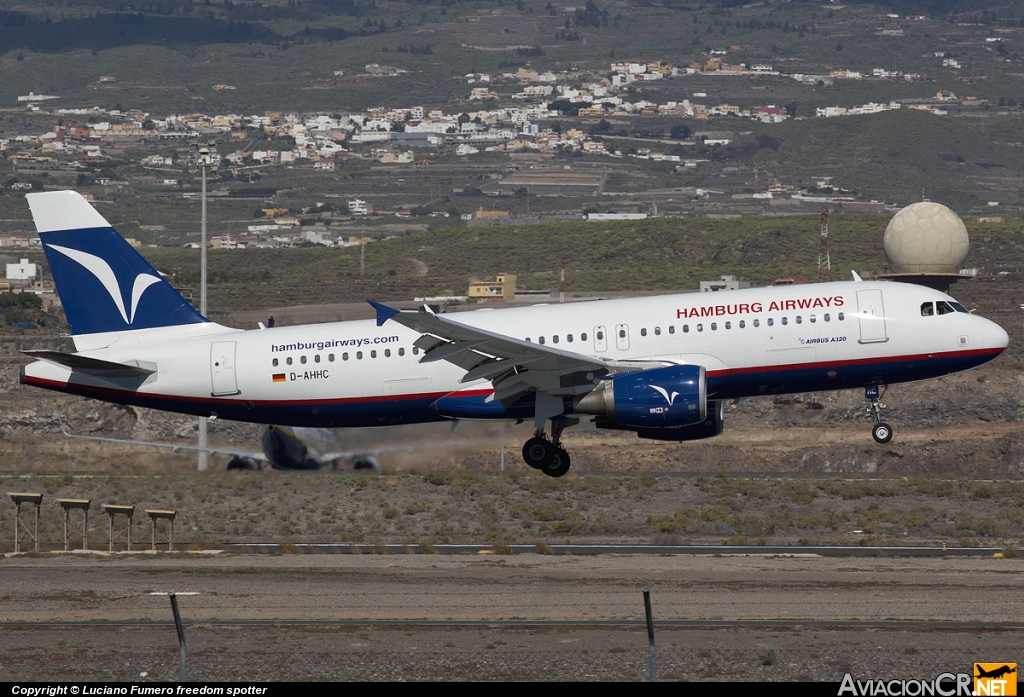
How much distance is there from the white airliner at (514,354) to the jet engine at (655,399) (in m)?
0.04

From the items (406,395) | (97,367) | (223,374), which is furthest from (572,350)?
(97,367)

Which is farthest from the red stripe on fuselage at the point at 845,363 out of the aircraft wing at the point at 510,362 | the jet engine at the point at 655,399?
the aircraft wing at the point at 510,362

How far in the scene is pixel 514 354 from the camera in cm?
3747

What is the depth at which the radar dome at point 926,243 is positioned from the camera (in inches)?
3110

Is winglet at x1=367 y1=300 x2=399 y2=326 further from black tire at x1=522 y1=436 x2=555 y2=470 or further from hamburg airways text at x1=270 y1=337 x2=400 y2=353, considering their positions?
black tire at x1=522 y1=436 x2=555 y2=470

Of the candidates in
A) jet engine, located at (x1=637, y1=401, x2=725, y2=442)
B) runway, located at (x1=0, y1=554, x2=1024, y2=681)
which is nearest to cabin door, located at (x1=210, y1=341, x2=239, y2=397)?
runway, located at (x1=0, y1=554, x2=1024, y2=681)

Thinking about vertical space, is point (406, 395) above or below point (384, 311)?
below

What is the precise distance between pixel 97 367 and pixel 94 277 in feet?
10.4

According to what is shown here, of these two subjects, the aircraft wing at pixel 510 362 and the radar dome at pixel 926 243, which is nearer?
the aircraft wing at pixel 510 362

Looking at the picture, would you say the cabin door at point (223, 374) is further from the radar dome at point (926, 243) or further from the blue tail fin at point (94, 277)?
the radar dome at point (926, 243)

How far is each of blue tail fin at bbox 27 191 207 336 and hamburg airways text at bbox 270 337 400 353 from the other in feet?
11.4

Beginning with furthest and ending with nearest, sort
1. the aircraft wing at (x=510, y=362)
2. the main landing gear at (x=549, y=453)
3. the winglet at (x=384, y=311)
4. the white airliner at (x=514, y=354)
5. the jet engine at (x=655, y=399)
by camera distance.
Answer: the main landing gear at (x=549, y=453) < the white airliner at (x=514, y=354) < the jet engine at (x=655, y=399) < the aircraft wing at (x=510, y=362) < the winglet at (x=384, y=311)

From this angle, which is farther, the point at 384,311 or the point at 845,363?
the point at 845,363

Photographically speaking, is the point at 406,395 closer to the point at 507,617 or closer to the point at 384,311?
the point at 384,311
